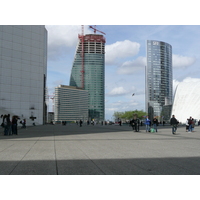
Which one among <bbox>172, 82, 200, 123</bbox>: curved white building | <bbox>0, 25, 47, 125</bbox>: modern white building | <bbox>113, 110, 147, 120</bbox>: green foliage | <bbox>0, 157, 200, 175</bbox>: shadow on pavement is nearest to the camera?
<bbox>0, 157, 200, 175</bbox>: shadow on pavement

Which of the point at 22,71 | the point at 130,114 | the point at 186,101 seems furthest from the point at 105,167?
the point at 130,114

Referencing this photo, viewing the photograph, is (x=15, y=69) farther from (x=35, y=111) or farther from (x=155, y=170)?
(x=155, y=170)

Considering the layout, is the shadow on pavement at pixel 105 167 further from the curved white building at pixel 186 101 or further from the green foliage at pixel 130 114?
the green foliage at pixel 130 114

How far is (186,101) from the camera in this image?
80.6 metres

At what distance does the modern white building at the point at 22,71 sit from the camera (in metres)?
63.4

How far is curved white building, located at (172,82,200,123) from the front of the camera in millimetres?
77688

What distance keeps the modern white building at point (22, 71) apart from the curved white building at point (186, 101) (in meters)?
43.1

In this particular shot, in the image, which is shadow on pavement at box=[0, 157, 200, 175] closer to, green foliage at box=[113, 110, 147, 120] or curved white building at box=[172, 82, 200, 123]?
curved white building at box=[172, 82, 200, 123]

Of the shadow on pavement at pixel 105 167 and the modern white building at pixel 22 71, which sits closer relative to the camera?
the shadow on pavement at pixel 105 167

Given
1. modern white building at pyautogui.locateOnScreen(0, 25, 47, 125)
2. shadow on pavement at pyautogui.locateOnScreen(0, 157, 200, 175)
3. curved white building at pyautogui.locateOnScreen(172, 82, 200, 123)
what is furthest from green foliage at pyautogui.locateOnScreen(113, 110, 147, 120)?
shadow on pavement at pyautogui.locateOnScreen(0, 157, 200, 175)

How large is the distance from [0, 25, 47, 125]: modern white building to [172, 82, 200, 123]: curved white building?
43089 millimetres

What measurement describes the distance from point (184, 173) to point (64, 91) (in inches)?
7462

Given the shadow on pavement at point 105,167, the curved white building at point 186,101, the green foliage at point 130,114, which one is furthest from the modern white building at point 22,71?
the green foliage at point 130,114

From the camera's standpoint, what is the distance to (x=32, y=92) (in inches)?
2744
